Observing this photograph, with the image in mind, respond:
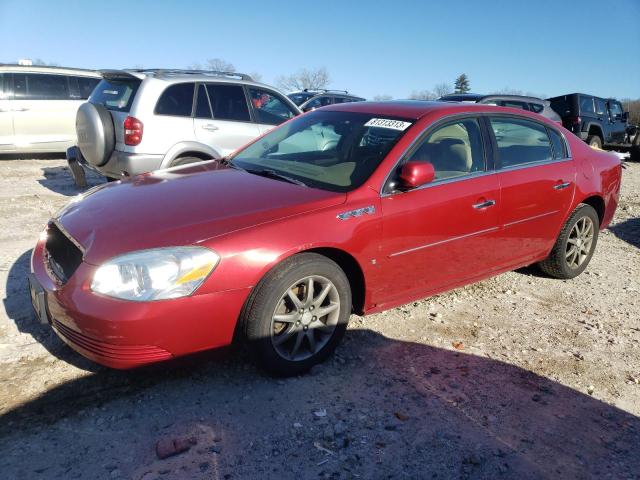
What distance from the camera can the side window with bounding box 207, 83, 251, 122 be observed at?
682cm

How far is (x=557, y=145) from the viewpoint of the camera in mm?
4582

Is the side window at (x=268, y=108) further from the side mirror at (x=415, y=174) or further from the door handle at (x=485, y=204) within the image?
the side mirror at (x=415, y=174)

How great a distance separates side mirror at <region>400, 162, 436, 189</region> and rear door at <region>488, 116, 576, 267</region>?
0.91 meters

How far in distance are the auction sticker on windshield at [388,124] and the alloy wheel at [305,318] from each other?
126 cm

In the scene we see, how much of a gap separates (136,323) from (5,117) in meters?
9.08

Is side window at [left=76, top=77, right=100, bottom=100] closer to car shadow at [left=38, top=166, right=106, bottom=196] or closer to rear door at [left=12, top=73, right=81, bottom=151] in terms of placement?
rear door at [left=12, top=73, right=81, bottom=151]

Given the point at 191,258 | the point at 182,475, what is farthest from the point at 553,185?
the point at 182,475

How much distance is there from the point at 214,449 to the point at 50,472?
69 cm

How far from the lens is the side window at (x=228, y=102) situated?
682 centimetres

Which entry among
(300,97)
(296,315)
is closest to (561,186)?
(296,315)

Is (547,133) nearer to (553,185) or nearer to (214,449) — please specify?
(553,185)

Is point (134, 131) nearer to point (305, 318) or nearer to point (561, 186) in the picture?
point (305, 318)

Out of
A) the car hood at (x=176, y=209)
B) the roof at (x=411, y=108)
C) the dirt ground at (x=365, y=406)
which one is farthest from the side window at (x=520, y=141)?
the car hood at (x=176, y=209)

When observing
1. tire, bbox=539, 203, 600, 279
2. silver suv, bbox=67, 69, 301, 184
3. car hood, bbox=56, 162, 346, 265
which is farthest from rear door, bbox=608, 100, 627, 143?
car hood, bbox=56, 162, 346, 265
